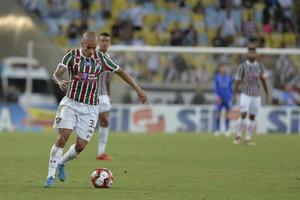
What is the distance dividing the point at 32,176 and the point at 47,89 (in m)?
22.6

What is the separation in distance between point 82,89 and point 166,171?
3.15 meters

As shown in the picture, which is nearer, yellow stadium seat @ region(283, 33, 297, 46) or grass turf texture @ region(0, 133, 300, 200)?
grass turf texture @ region(0, 133, 300, 200)

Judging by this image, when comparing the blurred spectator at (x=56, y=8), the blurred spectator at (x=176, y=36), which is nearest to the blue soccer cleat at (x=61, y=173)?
the blurred spectator at (x=176, y=36)

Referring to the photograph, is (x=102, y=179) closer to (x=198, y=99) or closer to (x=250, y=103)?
(x=250, y=103)

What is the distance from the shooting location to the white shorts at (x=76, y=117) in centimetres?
1324

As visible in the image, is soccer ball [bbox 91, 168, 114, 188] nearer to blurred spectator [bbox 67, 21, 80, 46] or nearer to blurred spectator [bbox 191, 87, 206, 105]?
blurred spectator [bbox 191, 87, 206, 105]

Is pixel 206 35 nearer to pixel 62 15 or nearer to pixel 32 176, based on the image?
pixel 62 15

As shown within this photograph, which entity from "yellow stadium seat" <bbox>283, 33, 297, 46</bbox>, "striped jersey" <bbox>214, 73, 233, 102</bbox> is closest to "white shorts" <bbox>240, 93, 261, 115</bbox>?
"striped jersey" <bbox>214, 73, 233, 102</bbox>

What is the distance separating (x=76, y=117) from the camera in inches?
529

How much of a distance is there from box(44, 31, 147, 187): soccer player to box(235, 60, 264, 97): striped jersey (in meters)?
12.2

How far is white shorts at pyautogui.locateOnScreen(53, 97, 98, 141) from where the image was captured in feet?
43.4

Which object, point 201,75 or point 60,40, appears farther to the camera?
point 60,40

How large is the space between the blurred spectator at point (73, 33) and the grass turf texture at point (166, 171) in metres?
12.4

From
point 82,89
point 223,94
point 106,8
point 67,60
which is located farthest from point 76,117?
point 106,8
